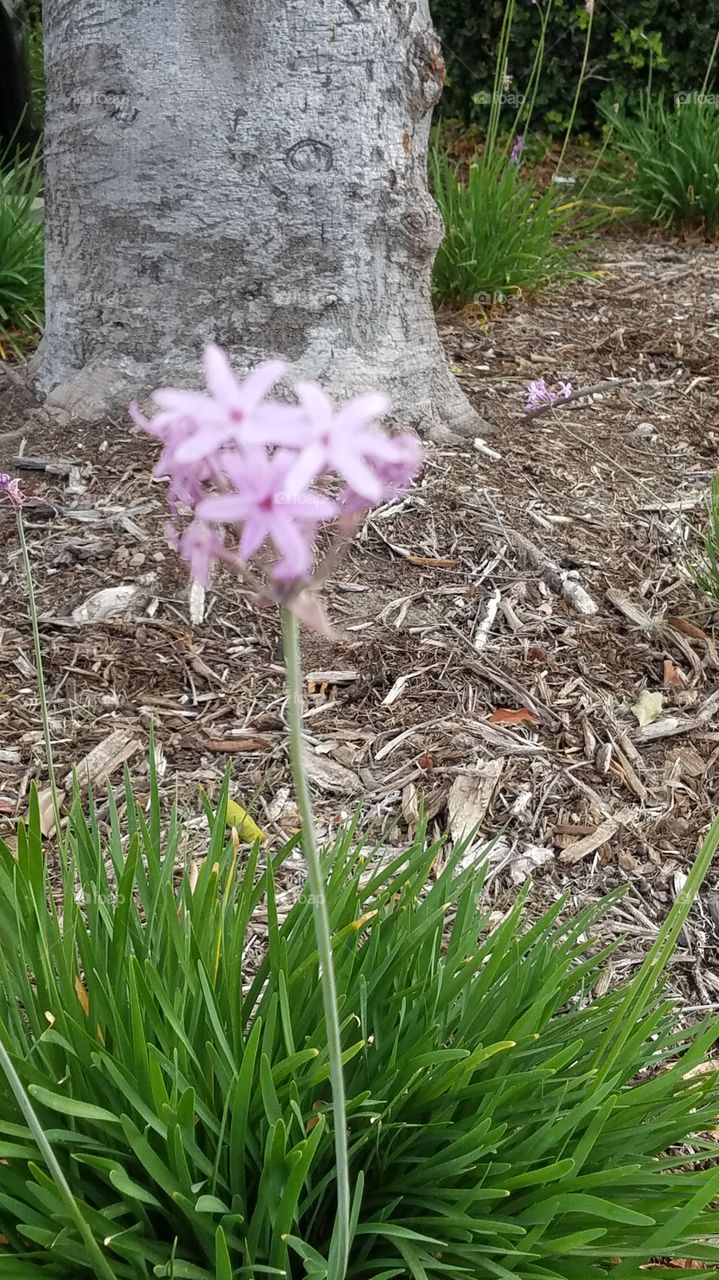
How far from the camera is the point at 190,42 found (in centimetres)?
249

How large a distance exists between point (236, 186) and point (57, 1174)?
7.57ft

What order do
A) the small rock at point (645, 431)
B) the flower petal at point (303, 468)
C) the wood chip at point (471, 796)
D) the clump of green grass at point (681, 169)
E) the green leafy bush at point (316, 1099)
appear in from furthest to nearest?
the clump of green grass at point (681, 169)
the small rock at point (645, 431)
the wood chip at point (471, 796)
the green leafy bush at point (316, 1099)
the flower petal at point (303, 468)

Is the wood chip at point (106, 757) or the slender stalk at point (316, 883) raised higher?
the slender stalk at point (316, 883)

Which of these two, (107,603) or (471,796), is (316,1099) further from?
(107,603)

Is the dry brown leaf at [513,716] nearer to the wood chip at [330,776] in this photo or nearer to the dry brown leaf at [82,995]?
the wood chip at [330,776]

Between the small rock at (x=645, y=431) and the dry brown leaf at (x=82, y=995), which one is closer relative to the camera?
the dry brown leaf at (x=82, y=995)

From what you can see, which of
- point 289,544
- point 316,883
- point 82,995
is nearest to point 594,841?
point 82,995

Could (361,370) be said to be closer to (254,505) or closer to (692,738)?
(692,738)

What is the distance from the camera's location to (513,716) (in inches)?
82.0

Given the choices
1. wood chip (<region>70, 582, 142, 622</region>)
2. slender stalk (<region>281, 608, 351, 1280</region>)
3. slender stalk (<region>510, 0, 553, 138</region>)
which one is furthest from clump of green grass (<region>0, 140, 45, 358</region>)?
slender stalk (<region>281, 608, 351, 1280</region>)

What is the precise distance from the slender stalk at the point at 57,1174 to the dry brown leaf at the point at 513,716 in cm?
127

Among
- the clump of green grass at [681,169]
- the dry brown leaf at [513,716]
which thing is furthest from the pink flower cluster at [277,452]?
the clump of green grass at [681,169]

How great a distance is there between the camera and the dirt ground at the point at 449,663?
188 centimetres

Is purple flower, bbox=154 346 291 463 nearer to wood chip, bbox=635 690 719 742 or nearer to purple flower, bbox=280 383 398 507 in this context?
purple flower, bbox=280 383 398 507
